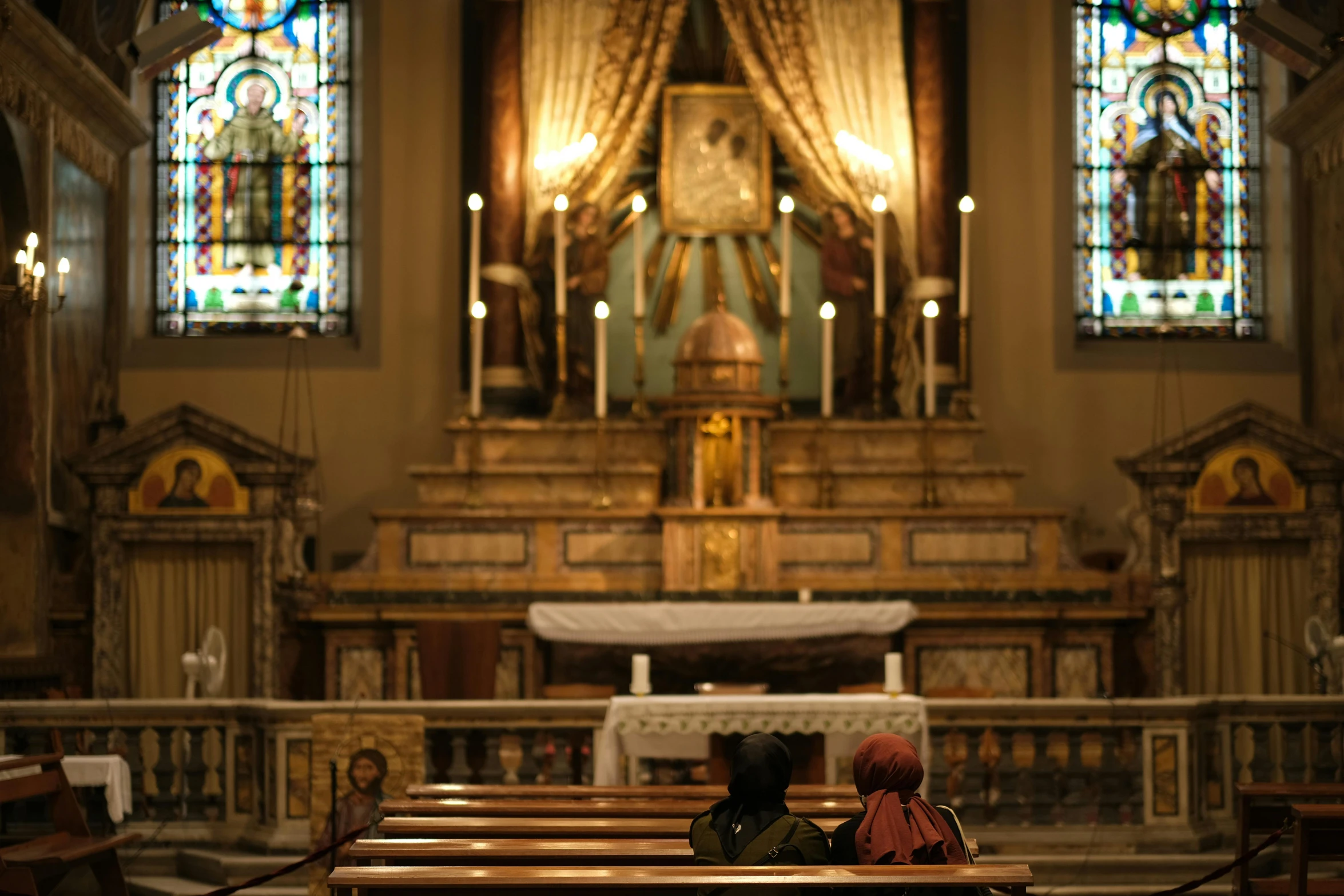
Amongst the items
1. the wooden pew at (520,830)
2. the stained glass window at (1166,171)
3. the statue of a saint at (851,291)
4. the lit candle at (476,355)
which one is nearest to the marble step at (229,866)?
the wooden pew at (520,830)

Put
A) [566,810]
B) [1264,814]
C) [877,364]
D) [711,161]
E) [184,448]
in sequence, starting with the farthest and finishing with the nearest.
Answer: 1. [711,161]
2. [877,364]
3. [184,448]
4. [1264,814]
5. [566,810]

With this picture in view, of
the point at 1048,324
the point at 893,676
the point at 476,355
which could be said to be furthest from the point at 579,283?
the point at 893,676

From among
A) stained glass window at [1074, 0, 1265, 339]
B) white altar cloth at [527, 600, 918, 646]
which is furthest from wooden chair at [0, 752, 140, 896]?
stained glass window at [1074, 0, 1265, 339]

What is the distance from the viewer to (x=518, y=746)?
842 centimetres

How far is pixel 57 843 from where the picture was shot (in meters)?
7.27

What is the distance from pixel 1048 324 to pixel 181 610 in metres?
6.83

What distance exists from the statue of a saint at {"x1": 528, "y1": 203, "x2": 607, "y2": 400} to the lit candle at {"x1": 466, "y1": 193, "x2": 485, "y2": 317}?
0.45 m

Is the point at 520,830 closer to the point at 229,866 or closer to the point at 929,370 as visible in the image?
the point at 229,866

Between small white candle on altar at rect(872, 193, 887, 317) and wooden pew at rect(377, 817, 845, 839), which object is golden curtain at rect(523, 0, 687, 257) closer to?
small white candle on altar at rect(872, 193, 887, 317)

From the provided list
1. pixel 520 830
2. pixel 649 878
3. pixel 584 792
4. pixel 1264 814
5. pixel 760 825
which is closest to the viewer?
pixel 649 878

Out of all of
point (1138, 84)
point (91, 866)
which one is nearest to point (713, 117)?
point (1138, 84)

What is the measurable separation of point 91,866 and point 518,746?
193 centimetres

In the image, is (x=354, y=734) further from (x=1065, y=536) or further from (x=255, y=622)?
(x=1065, y=536)

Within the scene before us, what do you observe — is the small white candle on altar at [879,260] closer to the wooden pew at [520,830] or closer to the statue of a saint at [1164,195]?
the statue of a saint at [1164,195]
